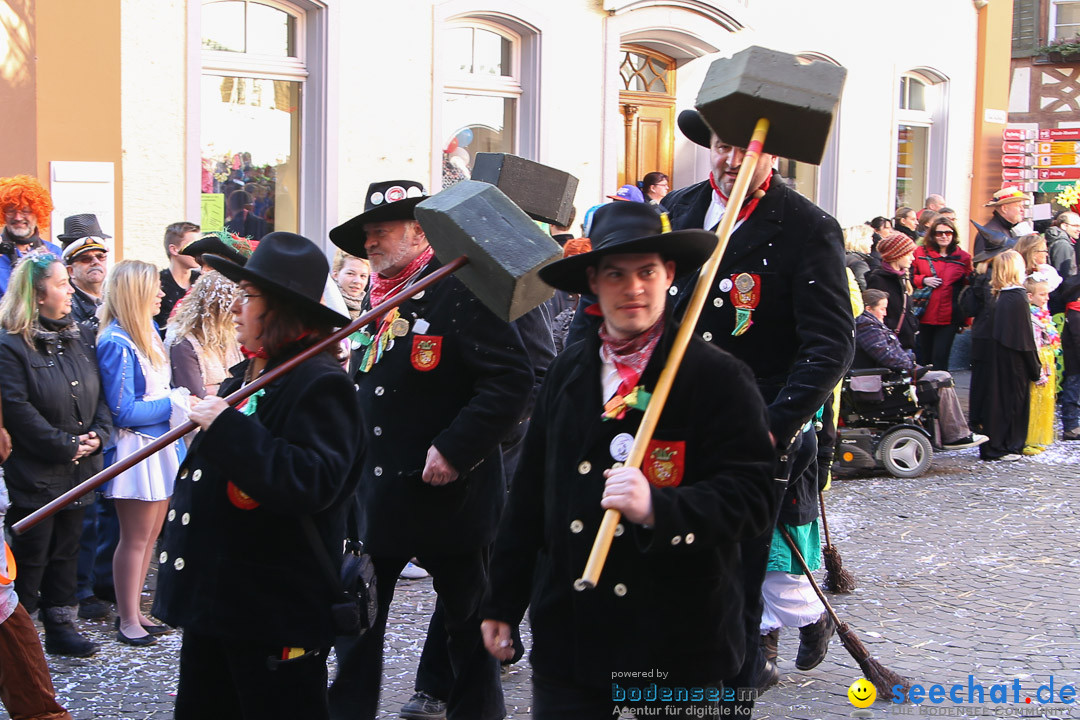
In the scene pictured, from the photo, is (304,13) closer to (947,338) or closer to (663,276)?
(947,338)

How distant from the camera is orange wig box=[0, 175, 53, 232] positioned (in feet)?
25.9

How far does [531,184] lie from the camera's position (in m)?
4.64

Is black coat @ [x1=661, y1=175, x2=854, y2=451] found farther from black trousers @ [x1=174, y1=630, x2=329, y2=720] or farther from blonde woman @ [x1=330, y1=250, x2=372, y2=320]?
blonde woman @ [x1=330, y1=250, x2=372, y2=320]

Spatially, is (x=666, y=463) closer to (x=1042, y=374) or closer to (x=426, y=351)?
(x=426, y=351)

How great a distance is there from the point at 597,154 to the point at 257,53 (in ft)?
12.6

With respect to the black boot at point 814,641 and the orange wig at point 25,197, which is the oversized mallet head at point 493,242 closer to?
the black boot at point 814,641

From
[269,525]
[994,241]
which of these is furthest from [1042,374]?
[269,525]

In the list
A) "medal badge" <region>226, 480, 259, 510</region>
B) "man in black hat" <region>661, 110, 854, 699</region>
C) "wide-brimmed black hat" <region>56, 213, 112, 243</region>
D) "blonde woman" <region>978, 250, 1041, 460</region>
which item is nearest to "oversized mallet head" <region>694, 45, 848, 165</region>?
"man in black hat" <region>661, 110, 854, 699</region>

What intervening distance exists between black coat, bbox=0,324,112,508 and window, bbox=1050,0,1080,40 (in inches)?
1067

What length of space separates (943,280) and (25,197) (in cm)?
932

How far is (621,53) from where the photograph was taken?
1388cm

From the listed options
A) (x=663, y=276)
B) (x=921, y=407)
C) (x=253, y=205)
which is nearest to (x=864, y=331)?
(x=921, y=407)

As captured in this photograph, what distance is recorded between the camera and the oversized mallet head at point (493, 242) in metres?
3.57

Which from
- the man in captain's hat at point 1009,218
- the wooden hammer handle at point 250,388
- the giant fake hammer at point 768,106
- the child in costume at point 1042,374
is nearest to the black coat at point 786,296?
the giant fake hammer at point 768,106
